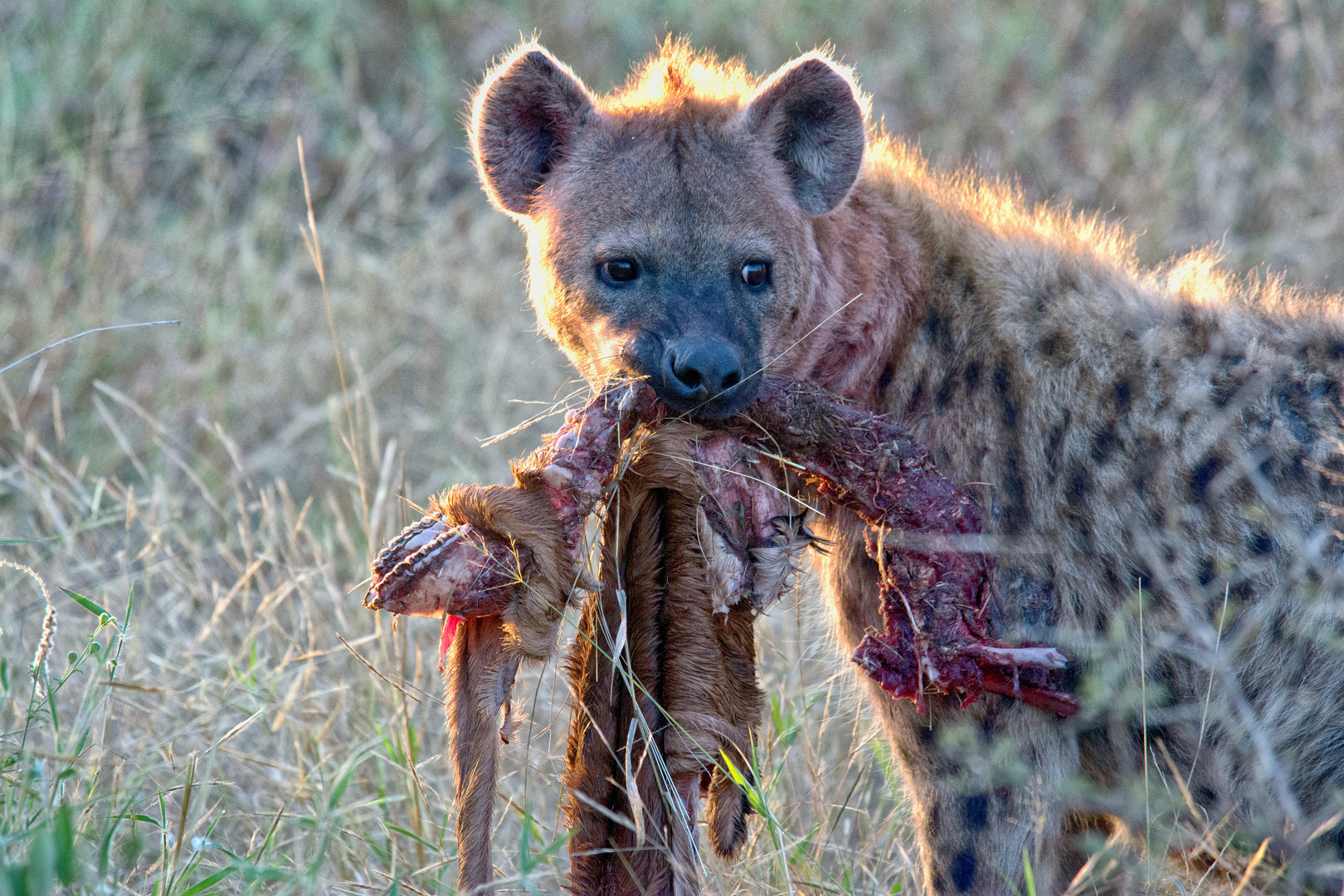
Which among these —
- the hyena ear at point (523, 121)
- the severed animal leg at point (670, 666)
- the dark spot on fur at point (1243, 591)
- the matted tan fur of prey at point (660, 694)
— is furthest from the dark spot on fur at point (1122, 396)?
the hyena ear at point (523, 121)

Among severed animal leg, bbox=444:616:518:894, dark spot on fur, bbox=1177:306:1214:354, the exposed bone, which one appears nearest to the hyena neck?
the exposed bone

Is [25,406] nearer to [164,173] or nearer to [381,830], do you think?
[164,173]

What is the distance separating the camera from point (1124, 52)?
5785 millimetres

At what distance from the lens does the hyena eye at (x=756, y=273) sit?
2.40 meters

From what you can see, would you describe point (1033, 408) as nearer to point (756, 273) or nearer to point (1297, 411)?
point (1297, 411)

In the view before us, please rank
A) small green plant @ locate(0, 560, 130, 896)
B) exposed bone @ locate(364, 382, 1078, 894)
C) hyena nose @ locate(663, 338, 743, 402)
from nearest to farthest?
small green plant @ locate(0, 560, 130, 896)
exposed bone @ locate(364, 382, 1078, 894)
hyena nose @ locate(663, 338, 743, 402)

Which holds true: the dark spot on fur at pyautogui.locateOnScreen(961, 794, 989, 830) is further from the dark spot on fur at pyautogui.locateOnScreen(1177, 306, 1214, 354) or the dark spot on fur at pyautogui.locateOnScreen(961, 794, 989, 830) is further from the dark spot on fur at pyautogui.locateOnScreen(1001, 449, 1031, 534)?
the dark spot on fur at pyautogui.locateOnScreen(1177, 306, 1214, 354)

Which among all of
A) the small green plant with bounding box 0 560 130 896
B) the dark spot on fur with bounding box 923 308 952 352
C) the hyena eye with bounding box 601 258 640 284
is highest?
the hyena eye with bounding box 601 258 640 284

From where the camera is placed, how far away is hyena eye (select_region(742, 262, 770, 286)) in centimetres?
240

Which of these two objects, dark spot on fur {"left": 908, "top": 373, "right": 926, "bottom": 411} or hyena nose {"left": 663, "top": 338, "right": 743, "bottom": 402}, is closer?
hyena nose {"left": 663, "top": 338, "right": 743, "bottom": 402}

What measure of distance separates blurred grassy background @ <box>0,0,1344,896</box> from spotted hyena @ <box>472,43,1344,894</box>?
44 centimetres

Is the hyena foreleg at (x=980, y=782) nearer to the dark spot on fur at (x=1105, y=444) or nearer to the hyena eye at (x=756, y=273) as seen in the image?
the dark spot on fur at (x=1105, y=444)

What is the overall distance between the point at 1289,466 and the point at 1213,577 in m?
0.23

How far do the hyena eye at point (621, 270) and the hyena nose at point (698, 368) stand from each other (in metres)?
0.27
